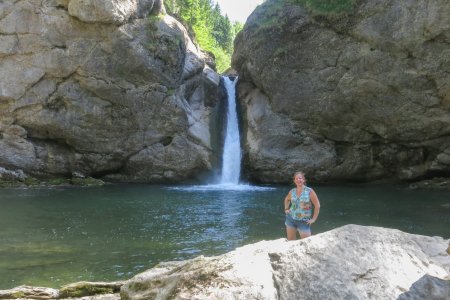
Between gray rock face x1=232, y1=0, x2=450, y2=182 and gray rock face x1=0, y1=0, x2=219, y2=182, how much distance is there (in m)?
4.54

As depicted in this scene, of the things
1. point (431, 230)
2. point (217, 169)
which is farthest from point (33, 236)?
point (217, 169)

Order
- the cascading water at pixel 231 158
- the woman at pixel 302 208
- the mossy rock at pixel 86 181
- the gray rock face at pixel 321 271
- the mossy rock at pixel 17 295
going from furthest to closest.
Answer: the mossy rock at pixel 86 181 → the cascading water at pixel 231 158 → the woman at pixel 302 208 → the mossy rock at pixel 17 295 → the gray rock face at pixel 321 271

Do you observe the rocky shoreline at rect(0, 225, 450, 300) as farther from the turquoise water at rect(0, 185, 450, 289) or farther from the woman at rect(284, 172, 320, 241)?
the turquoise water at rect(0, 185, 450, 289)

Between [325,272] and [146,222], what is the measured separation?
13047 millimetres

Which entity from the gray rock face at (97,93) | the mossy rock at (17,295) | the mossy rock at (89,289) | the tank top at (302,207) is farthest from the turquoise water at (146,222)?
the tank top at (302,207)

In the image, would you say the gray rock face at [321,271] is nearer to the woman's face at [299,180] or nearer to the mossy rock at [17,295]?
the mossy rock at [17,295]

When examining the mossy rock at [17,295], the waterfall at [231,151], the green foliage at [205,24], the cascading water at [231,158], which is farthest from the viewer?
the green foliage at [205,24]

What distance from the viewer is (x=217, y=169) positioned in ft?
101

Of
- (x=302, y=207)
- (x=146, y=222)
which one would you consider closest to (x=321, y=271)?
(x=302, y=207)

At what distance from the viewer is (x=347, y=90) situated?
87.1 feet

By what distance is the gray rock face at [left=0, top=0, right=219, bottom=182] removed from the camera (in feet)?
86.6

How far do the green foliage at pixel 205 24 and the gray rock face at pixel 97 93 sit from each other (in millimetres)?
7385

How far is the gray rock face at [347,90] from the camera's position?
24.6 meters

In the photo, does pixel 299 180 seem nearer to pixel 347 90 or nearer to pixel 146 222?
pixel 146 222
